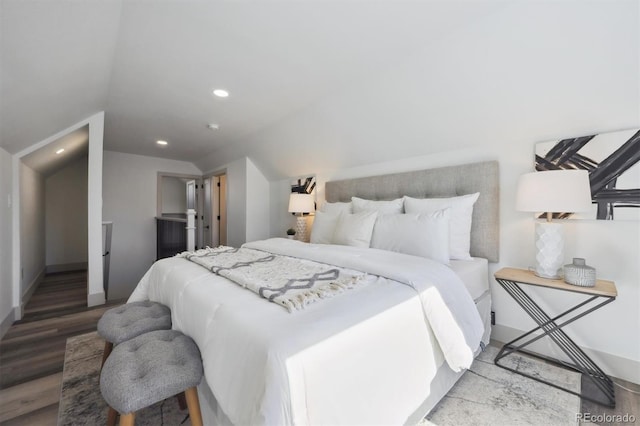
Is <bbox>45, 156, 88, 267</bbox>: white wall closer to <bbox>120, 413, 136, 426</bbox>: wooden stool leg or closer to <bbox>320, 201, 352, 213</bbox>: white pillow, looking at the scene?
<bbox>320, 201, 352, 213</bbox>: white pillow

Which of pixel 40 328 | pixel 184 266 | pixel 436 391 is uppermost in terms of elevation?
pixel 184 266

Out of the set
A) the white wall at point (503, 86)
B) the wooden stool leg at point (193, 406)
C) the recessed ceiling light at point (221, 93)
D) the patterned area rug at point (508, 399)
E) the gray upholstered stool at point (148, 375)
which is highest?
the recessed ceiling light at point (221, 93)

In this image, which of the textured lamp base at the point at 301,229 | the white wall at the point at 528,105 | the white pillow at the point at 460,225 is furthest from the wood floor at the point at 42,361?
the textured lamp base at the point at 301,229

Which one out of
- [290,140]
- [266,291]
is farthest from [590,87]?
[290,140]

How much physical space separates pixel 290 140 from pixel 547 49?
279 cm

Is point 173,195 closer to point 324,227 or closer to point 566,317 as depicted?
point 324,227

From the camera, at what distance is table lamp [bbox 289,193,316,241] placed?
12.8 ft

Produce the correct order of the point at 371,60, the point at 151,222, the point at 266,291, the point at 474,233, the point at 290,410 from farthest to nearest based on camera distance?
the point at 151,222
the point at 474,233
the point at 371,60
the point at 266,291
the point at 290,410

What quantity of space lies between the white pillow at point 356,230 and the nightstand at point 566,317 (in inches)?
40.7

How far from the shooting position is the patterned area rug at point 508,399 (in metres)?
1.42

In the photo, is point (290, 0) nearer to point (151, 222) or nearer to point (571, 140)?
point (571, 140)

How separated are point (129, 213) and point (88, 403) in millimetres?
4583

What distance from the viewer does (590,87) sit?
1.72 metres

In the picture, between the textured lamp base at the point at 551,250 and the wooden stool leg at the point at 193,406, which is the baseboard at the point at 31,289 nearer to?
the wooden stool leg at the point at 193,406
